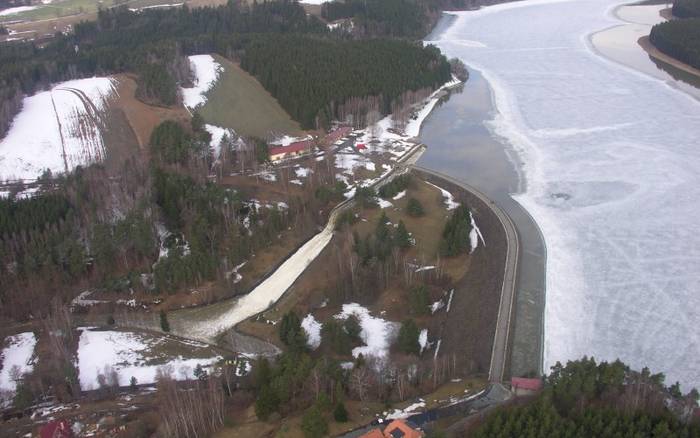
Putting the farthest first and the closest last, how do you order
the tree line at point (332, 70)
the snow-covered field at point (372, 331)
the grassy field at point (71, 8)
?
the grassy field at point (71, 8)
the tree line at point (332, 70)
the snow-covered field at point (372, 331)

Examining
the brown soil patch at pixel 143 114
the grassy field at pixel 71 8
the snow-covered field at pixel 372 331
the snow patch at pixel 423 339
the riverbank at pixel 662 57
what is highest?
the grassy field at pixel 71 8

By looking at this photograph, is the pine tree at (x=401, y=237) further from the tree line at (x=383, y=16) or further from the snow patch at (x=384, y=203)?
the tree line at (x=383, y=16)

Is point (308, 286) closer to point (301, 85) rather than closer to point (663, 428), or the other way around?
point (663, 428)

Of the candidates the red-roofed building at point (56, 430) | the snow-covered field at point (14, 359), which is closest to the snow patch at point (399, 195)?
the snow-covered field at point (14, 359)

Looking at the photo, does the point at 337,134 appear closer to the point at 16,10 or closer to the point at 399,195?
the point at 399,195

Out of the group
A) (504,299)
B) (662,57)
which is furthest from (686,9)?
(504,299)

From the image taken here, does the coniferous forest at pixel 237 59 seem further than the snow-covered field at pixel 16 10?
No

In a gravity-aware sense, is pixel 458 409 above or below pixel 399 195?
below
